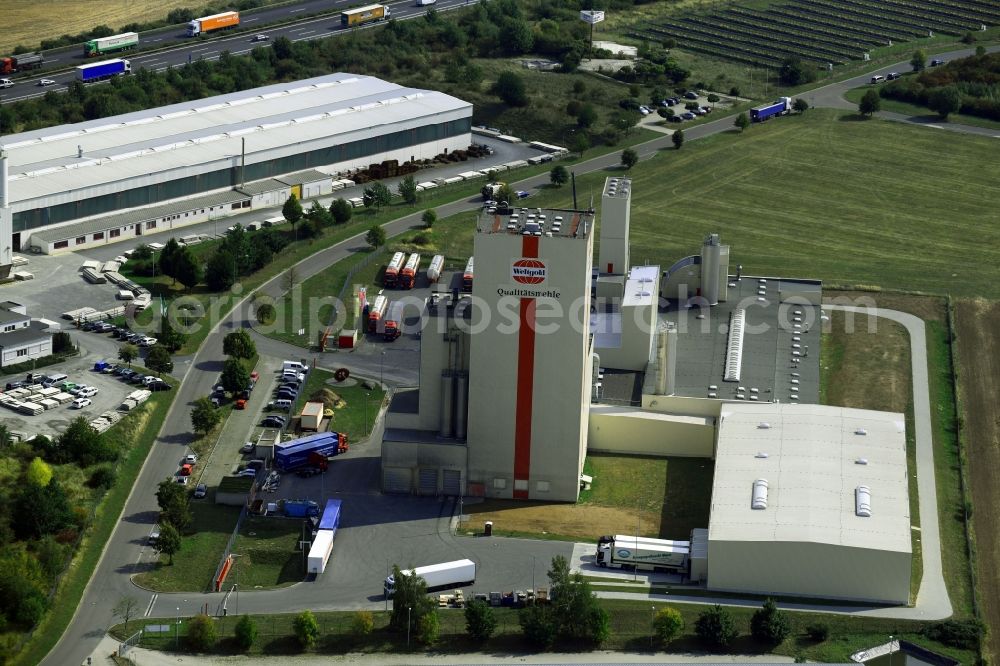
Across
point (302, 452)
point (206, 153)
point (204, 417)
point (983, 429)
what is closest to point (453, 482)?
point (302, 452)

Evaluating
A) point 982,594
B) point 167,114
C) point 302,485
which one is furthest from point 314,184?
point 982,594

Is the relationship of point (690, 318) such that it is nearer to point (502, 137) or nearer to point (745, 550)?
point (745, 550)

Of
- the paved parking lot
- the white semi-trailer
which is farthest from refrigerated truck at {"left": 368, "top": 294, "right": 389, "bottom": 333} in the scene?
the white semi-trailer

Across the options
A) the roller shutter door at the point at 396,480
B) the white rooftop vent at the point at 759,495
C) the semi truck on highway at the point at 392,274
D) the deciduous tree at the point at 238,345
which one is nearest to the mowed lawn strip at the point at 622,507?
the roller shutter door at the point at 396,480

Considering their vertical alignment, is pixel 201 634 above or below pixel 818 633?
below

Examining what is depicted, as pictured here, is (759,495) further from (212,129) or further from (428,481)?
(212,129)

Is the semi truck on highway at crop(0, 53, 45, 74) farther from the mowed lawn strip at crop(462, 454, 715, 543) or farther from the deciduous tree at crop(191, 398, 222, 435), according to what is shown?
the mowed lawn strip at crop(462, 454, 715, 543)

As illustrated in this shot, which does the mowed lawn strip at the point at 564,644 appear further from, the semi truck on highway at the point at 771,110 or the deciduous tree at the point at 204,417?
the semi truck on highway at the point at 771,110
